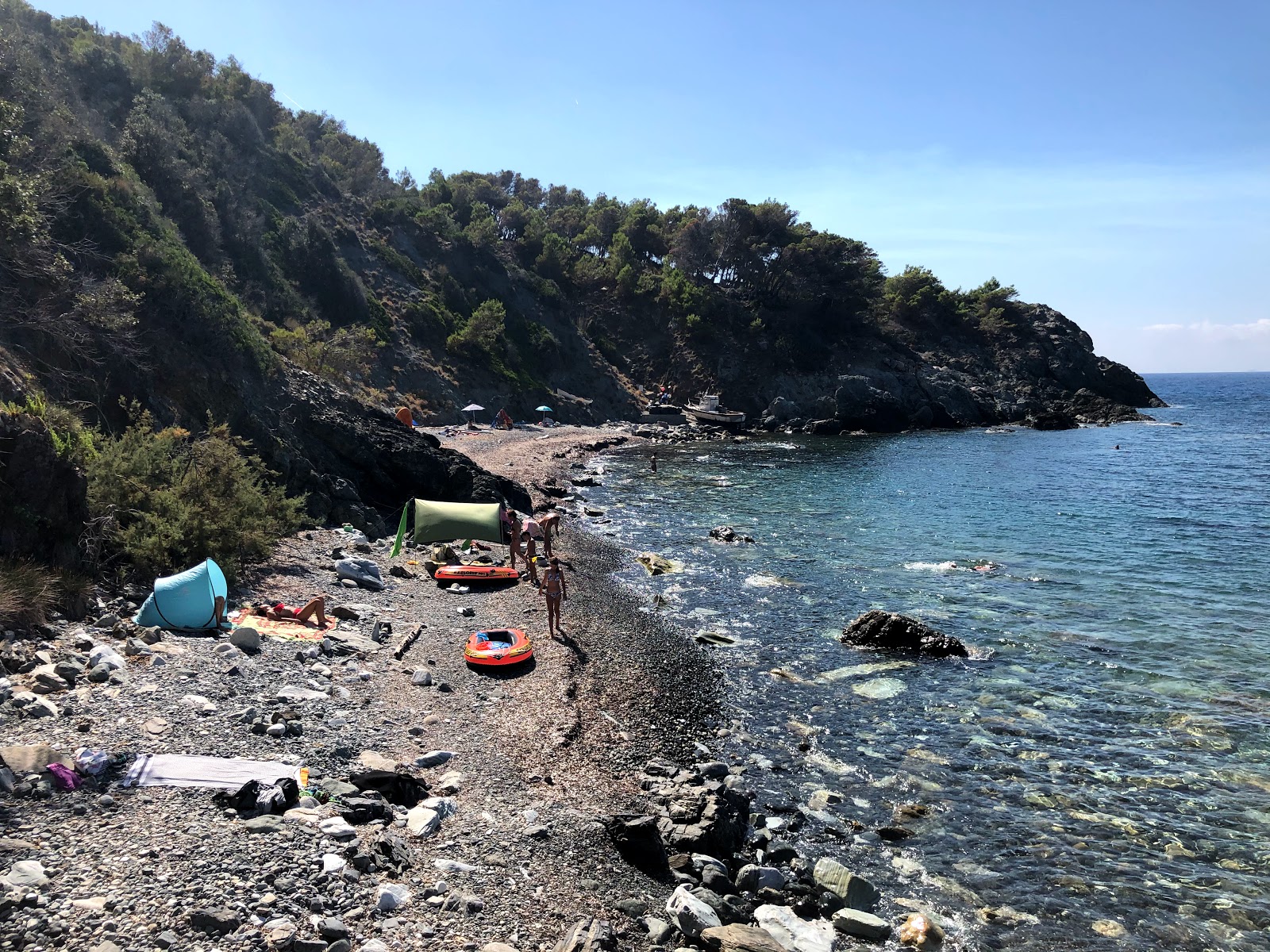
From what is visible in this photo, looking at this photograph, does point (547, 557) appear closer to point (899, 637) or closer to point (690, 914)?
point (899, 637)

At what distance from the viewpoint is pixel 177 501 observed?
13.8 m

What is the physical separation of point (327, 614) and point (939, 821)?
39.0 feet

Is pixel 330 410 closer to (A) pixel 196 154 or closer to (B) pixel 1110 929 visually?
(B) pixel 1110 929

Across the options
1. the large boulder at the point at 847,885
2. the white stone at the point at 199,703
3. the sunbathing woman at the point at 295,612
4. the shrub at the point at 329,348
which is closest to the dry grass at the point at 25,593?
the white stone at the point at 199,703

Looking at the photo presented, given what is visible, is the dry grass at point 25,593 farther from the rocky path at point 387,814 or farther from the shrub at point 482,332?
the shrub at point 482,332

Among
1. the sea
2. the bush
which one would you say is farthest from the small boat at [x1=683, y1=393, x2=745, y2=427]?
the bush

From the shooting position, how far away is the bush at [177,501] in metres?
13.1

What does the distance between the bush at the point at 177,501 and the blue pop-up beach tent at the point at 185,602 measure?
113 cm

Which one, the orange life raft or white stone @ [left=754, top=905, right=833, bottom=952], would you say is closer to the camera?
white stone @ [left=754, top=905, right=833, bottom=952]

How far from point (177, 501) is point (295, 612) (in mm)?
3169

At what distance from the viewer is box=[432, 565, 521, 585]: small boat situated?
19.2 meters

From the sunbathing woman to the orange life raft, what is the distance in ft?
17.2

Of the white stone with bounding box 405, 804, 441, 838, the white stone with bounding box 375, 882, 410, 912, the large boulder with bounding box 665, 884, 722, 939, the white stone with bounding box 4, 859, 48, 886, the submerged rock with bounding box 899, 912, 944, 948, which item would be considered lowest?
the submerged rock with bounding box 899, 912, 944, 948

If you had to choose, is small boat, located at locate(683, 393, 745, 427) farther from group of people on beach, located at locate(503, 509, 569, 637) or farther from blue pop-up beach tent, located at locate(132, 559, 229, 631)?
blue pop-up beach tent, located at locate(132, 559, 229, 631)
